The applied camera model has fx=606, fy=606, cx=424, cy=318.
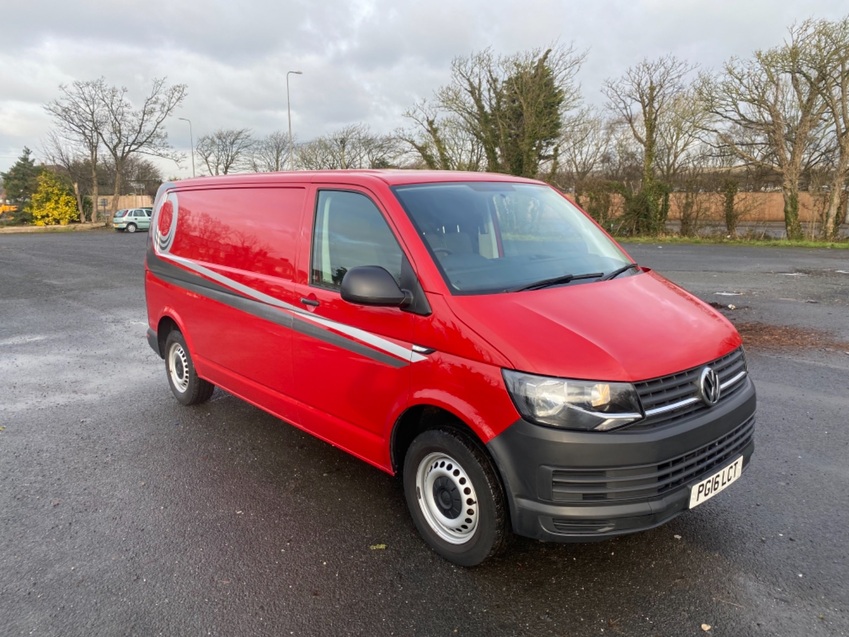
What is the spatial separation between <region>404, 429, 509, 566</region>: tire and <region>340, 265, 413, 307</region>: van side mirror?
67 centimetres

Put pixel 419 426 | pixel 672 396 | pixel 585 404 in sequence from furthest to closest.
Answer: pixel 419 426 → pixel 672 396 → pixel 585 404

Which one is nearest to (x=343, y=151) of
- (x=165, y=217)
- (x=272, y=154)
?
(x=272, y=154)

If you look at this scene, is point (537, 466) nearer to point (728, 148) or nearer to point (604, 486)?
point (604, 486)

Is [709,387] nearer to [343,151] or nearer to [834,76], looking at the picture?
[834,76]

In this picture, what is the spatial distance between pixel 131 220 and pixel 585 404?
41.7 meters

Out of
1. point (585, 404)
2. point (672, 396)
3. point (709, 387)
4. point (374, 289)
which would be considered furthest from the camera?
point (374, 289)

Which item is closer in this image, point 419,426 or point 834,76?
point 419,426

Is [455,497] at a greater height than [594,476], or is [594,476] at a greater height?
[594,476]

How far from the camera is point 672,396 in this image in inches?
104

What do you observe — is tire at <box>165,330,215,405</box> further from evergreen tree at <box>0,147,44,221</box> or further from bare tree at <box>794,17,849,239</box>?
evergreen tree at <box>0,147,44,221</box>

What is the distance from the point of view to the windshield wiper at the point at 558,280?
308cm

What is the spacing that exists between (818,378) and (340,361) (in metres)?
4.97

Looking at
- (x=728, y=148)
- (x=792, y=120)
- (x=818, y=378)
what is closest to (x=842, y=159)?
(x=792, y=120)

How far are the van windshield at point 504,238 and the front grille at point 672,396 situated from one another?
78cm
